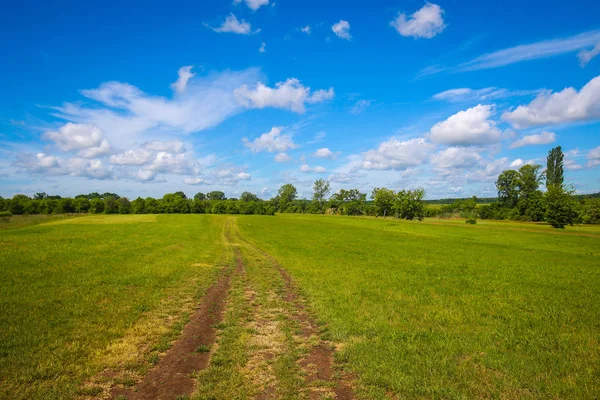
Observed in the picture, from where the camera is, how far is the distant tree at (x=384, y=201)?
141 metres

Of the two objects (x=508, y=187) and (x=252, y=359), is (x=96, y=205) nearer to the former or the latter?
(x=252, y=359)

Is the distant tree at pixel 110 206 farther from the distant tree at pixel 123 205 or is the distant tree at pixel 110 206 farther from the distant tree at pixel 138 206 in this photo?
the distant tree at pixel 138 206

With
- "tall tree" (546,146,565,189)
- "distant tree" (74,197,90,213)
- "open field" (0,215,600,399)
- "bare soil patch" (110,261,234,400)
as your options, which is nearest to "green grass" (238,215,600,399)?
"open field" (0,215,600,399)

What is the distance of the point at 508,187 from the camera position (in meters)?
128

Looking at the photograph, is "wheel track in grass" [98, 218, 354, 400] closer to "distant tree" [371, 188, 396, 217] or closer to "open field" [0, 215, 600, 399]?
"open field" [0, 215, 600, 399]

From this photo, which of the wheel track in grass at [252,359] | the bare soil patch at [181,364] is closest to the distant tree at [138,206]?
the wheel track in grass at [252,359]

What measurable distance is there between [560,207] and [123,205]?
160 m

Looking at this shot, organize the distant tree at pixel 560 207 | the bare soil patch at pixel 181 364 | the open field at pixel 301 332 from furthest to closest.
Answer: the distant tree at pixel 560 207 < the open field at pixel 301 332 < the bare soil patch at pixel 181 364

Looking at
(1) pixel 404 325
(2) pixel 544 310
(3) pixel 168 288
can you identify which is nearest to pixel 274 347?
(1) pixel 404 325

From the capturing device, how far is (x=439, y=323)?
10.5 m

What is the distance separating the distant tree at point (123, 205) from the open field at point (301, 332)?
13125cm

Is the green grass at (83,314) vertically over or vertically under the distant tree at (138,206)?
under

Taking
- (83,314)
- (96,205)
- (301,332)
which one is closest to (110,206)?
(96,205)

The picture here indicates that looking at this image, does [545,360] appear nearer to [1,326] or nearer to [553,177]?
[1,326]
